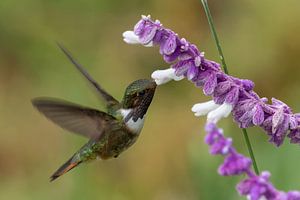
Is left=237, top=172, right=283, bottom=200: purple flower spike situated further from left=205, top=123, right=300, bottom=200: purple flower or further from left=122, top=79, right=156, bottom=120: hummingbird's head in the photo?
left=122, top=79, right=156, bottom=120: hummingbird's head

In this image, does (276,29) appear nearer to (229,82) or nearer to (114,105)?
(114,105)

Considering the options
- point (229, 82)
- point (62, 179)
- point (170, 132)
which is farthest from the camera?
point (170, 132)

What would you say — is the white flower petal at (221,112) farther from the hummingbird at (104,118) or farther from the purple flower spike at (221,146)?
the hummingbird at (104,118)

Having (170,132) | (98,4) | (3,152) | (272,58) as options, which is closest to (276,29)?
(272,58)

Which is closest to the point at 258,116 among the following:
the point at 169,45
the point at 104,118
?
the point at 169,45

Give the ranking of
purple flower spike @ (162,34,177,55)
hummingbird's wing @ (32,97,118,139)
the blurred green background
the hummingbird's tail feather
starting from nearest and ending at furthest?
purple flower spike @ (162,34,177,55) < hummingbird's wing @ (32,97,118,139) < the hummingbird's tail feather < the blurred green background

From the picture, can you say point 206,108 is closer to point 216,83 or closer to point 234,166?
point 216,83

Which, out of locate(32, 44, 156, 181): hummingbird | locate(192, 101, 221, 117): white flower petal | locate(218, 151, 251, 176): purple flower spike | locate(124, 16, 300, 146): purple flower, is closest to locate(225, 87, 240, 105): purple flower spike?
locate(124, 16, 300, 146): purple flower
